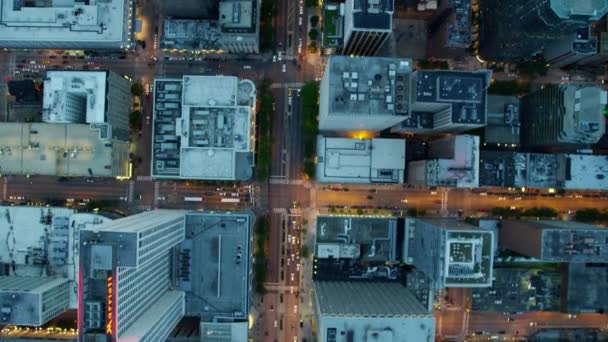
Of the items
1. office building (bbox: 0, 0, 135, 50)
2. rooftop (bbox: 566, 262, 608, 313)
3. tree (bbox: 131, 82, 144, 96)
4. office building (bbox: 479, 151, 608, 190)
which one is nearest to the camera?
office building (bbox: 0, 0, 135, 50)

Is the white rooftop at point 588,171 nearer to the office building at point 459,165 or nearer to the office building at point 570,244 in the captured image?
the office building at point 570,244

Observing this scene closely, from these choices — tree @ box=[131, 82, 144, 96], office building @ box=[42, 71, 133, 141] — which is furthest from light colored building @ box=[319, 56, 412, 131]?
tree @ box=[131, 82, 144, 96]

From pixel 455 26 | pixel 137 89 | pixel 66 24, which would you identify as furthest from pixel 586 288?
pixel 66 24

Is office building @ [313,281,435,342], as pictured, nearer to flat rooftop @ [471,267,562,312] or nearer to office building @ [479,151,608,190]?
flat rooftop @ [471,267,562,312]

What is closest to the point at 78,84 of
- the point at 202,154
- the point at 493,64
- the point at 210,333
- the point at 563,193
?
the point at 202,154

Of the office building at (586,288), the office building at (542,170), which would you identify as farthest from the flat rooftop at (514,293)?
the office building at (542,170)

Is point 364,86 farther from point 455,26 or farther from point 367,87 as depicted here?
point 455,26
